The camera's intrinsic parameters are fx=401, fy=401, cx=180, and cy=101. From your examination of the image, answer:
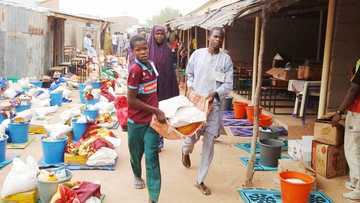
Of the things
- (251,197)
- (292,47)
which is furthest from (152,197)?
(292,47)

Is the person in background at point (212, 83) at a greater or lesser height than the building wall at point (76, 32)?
lesser

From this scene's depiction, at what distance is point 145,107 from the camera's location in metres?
3.77

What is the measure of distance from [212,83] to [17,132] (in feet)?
11.4

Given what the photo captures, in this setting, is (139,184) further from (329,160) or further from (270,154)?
(329,160)

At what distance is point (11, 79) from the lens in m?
11.6

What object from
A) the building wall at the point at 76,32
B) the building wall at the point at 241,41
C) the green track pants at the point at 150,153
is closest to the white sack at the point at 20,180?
the green track pants at the point at 150,153

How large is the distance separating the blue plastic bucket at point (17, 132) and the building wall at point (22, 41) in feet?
18.7

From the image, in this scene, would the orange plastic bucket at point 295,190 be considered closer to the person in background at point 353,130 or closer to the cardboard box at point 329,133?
the person in background at point 353,130

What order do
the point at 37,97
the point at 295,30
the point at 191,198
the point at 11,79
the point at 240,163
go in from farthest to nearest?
1. the point at 295,30
2. the point at 11,79
3. the point at 37,97
4. the point at 240,163
5. the point at 191,198

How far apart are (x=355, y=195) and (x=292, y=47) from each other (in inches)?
385

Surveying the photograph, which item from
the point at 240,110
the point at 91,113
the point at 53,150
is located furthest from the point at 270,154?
the point at 91,113

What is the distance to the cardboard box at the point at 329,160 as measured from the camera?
16.6ft

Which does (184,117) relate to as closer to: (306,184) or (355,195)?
(306,184)

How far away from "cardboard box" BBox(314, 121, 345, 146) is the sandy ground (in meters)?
0.49
